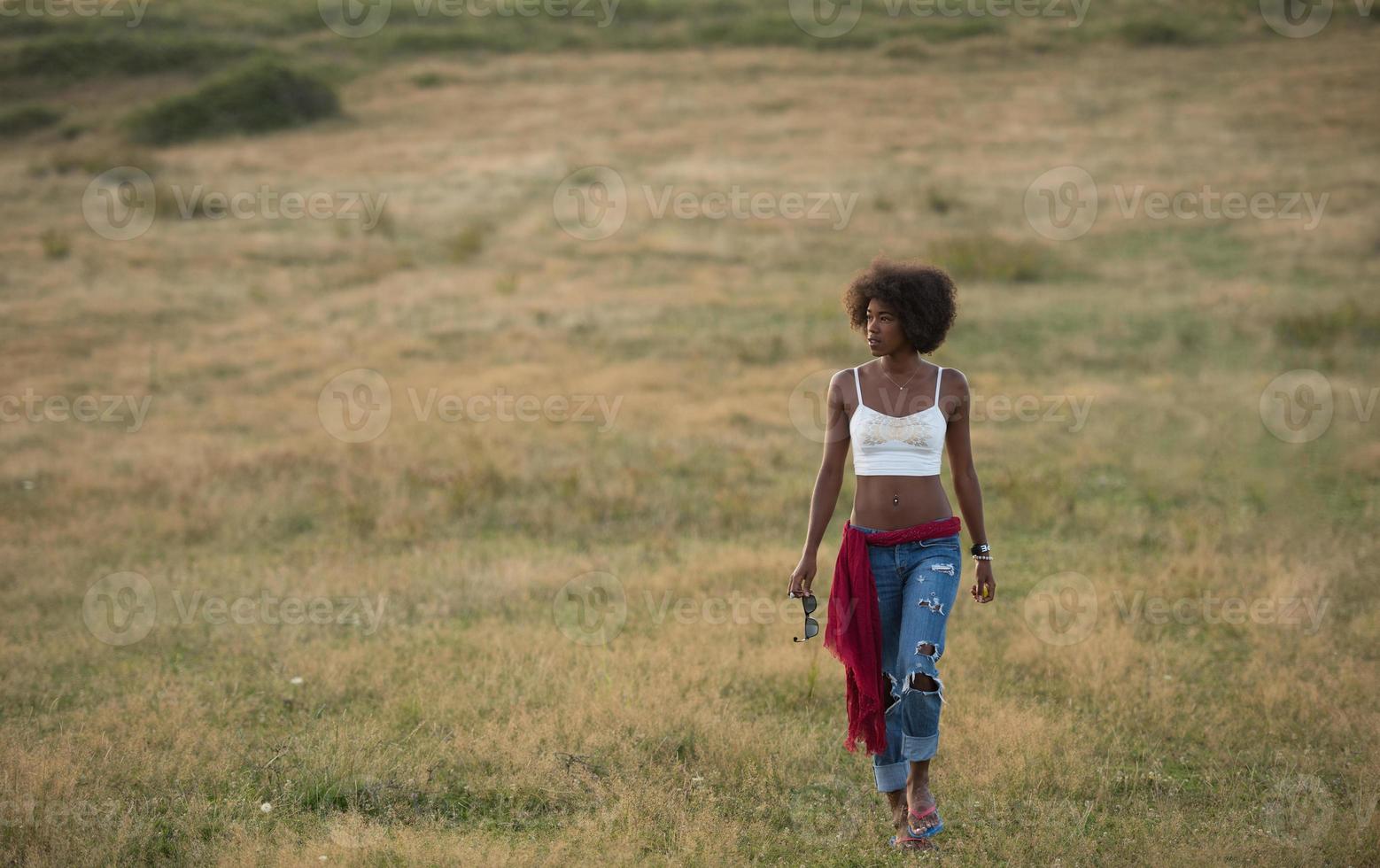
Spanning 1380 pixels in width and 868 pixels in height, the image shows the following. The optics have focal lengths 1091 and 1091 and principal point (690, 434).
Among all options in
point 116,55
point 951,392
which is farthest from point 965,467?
point 116,55

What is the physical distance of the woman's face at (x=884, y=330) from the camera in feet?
13.8

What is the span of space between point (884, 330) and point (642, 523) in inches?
215

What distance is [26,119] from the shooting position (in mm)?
39812

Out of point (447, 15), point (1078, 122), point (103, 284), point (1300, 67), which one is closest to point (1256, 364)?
point (103, 284)

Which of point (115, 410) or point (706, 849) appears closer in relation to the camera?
point (706, 849)

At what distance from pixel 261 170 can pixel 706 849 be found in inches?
1224

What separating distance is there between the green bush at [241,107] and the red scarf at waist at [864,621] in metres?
40.9

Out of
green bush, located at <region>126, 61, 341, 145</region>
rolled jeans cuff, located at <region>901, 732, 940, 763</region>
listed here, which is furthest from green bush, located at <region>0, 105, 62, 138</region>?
rolled jeans cuff, located at <region>901, 732, 940, 763</region>

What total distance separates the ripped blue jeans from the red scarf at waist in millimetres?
37

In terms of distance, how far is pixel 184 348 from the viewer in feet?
52.6

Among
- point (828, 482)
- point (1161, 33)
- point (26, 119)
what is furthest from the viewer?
point (1161, 33)

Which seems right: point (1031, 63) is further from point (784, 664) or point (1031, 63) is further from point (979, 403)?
point (784, 664)

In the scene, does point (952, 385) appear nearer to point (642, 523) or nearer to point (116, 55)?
point (642, 523)

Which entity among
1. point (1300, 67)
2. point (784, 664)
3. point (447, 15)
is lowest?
point (784, 664)
